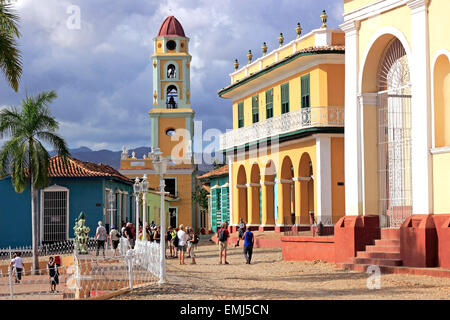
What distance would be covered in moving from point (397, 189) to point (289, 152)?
1058 centimetres

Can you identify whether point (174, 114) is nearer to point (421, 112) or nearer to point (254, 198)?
point (254, 198)

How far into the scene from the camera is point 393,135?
21.2 m

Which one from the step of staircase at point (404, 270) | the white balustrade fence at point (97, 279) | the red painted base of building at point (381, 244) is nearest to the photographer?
the step of staircase at point (404, 270)

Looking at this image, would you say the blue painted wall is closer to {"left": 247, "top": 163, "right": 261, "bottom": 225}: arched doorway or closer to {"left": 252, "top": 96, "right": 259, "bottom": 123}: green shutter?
{"left": 247, "top": 163, "right": 261, "bottom": 225}: arched doorway

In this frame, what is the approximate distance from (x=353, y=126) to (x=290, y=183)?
11348 mm

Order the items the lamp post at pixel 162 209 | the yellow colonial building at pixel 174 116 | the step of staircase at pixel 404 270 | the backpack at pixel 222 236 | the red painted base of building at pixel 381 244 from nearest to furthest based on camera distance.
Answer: the step of staircase at pixel 404 270, the lamp post at pixel 162 209, the red painted base of building at pixel 381 244, the backpack at pixel 222 236, the yellow colonial building at pixel 174 116

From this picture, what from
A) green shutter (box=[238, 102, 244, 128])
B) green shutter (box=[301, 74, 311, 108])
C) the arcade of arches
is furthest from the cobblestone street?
green shutter (box=[238, 102, 244, 128])

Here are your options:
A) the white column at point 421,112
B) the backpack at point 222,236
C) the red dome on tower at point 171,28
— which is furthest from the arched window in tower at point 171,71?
the white column at point 421,112

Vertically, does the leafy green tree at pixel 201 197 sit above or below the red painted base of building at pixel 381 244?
above

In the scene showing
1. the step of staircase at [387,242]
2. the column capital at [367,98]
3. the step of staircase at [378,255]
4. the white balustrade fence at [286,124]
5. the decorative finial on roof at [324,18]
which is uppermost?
the decorative finial on roof at [324,18]

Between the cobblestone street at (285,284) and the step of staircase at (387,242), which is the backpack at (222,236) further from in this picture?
the step of staircase at (387,242)

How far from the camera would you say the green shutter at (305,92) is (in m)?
30.0

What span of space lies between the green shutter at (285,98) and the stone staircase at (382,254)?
11.9 metres
